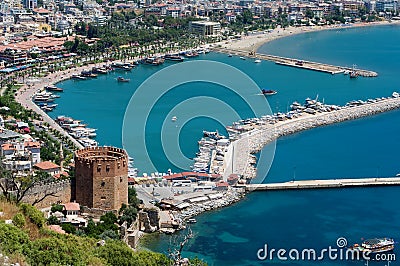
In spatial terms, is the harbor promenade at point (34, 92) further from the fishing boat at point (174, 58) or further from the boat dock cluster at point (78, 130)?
the fishing boat at point (174, 58)

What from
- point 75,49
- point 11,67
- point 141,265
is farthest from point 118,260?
point 75,49

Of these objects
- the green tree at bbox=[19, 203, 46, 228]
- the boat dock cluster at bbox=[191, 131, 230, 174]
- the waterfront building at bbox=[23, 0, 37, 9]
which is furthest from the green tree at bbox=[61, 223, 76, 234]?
the waterfront building at bbox=[23, 0, 37, 9]

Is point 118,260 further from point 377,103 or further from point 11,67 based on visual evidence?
point 11,67

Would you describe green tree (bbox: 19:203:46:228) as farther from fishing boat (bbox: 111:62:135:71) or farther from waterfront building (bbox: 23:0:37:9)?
waterfront building (bbox: 23:0:37:9)

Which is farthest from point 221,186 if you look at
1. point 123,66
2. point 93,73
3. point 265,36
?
point 265,36

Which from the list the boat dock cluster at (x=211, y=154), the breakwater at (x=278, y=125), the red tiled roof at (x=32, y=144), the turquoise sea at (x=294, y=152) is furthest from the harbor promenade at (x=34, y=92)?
the breakwater at (x=278, y=125)

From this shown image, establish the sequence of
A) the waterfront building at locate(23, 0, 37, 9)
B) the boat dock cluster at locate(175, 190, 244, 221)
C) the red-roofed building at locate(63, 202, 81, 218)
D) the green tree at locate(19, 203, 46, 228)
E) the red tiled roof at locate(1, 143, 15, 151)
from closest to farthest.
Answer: the green tree at locate(19, 203, 46, 228)
the red-roofed building at locate(63, 202, 81, 218)
the boat dock cluster at locate(175, 190, 244, 221)
the red tiled roof at locate(1, 143, 15, 151)
the waterfront building at locate(23, 0, 37, 9)
